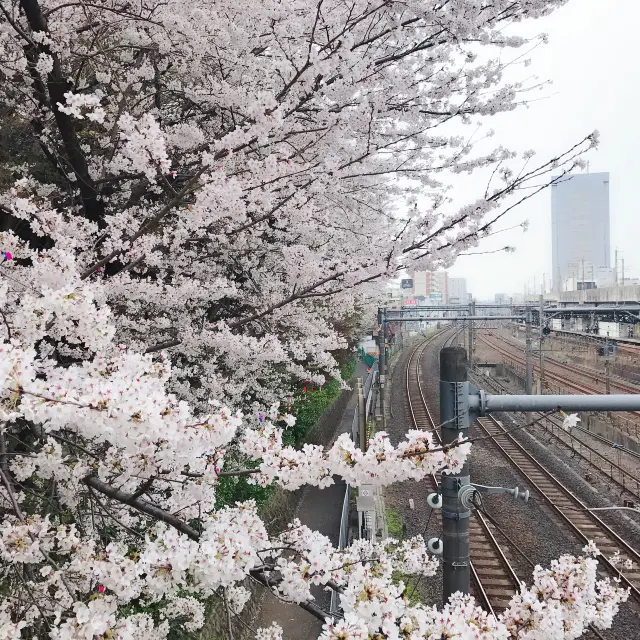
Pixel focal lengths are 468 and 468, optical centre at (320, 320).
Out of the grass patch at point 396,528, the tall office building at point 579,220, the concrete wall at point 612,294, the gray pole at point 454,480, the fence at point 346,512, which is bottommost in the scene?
the grass patch at point 396,528

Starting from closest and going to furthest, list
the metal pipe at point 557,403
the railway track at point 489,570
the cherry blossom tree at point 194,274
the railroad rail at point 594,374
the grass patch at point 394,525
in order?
the cherry blossom tree at point 194,274, the metal pipe at point 557,403, the railway track at point 489,570, the grass patch at point 394,525, the railroad rail at point 594,374

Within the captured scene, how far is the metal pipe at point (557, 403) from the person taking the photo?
3.19 metres

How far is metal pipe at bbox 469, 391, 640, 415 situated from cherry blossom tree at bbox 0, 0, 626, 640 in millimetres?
A: 982

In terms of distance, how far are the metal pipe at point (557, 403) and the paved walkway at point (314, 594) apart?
18.5ft

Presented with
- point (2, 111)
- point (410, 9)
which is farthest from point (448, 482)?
point (2, 111)

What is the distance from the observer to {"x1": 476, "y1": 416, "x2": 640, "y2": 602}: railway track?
954 cm

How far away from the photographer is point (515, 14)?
5000 millimetres

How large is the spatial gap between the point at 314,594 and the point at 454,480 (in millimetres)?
6488

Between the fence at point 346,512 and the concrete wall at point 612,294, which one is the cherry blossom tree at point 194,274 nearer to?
the fence at point 346,512

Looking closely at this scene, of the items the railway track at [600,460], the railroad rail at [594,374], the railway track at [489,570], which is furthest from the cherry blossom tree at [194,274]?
the railroad rail at [594,374]

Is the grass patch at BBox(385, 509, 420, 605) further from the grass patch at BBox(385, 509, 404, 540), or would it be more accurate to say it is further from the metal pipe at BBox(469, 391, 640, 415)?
the metal pipe at BBox(469, 391, 640, 415)

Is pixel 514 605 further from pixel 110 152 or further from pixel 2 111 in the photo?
pixel 2 111

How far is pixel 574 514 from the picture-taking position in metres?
12.1

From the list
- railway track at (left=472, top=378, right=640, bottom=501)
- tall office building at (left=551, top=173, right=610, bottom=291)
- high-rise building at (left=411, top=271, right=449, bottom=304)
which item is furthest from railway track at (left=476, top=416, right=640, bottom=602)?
tall office building at (left=551, top=173, right=610, bottom=291)
